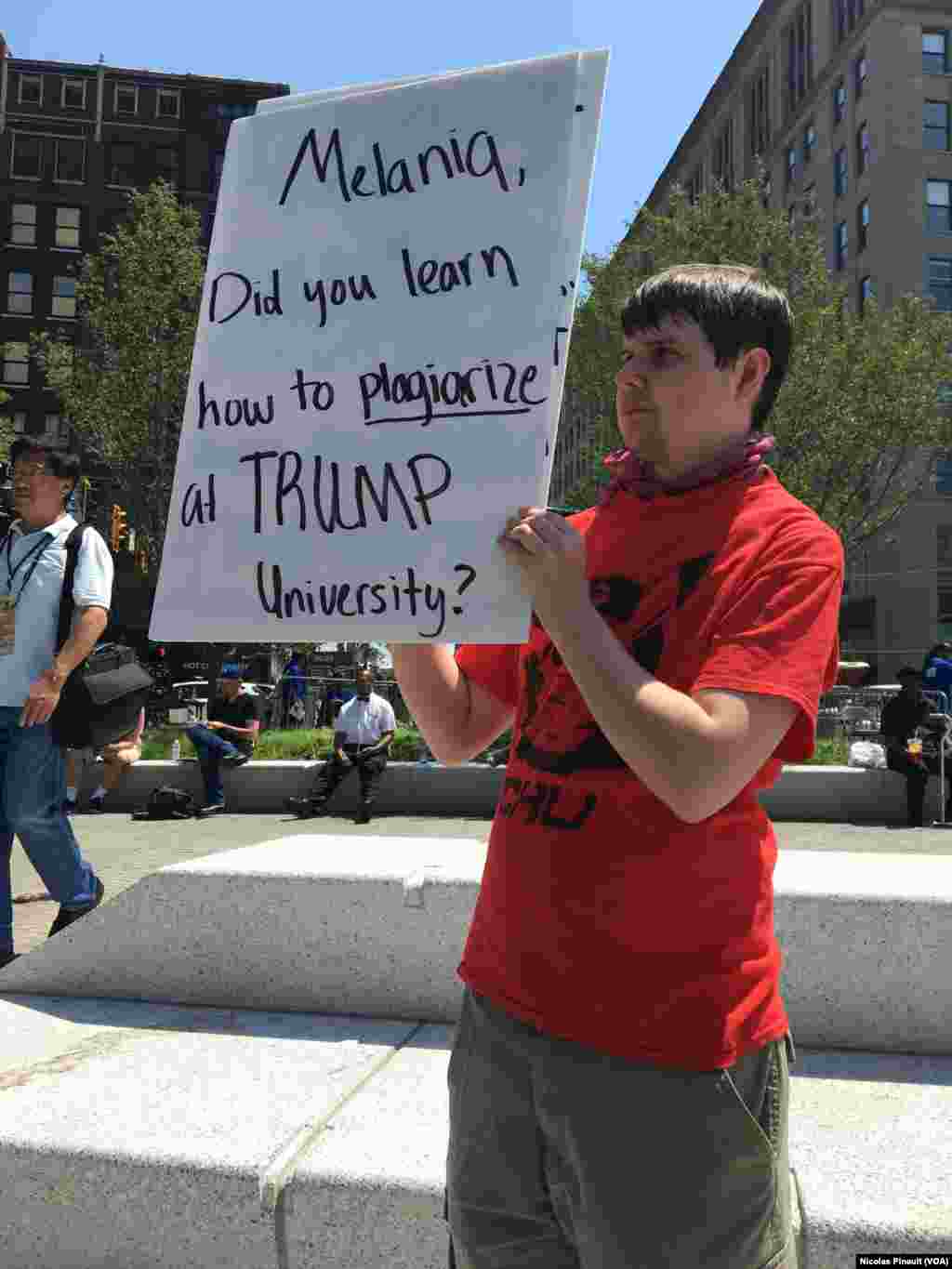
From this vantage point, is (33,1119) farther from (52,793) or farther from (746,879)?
(746,879)

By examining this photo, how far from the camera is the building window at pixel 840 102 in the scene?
44.7m

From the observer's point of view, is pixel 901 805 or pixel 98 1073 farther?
pixel 901 805

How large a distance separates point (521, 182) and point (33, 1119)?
234cm

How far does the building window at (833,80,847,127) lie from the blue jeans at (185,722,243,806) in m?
42.8

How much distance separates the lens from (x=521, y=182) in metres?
1.65

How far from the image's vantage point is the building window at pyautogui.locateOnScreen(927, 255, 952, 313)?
4066 cm

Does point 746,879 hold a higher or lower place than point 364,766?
higher

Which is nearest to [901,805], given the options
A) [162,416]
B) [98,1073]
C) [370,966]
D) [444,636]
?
[370,966]

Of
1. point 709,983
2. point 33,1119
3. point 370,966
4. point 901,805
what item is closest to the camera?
point 709,983

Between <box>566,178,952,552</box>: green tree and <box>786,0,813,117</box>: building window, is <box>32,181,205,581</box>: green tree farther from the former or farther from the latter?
<box>786,0,813,117</box>: building window

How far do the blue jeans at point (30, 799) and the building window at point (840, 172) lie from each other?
47.0 metres

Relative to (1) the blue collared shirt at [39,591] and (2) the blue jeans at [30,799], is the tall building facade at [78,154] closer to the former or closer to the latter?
(1) the blue collared shirt at [39,591]

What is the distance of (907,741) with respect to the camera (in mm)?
11492

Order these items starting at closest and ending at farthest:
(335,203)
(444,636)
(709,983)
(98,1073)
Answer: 1. (709,983)
2. (444,636)
3. (335,203)
4. (98,1073)
